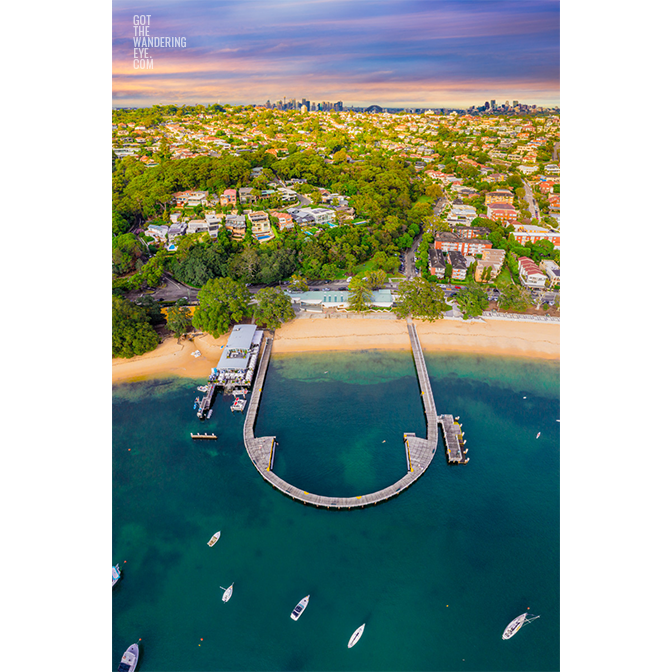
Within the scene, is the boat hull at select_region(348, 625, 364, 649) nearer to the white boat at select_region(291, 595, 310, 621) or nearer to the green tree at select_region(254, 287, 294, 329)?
the white boat at select_region(291, 595, 310, 621)

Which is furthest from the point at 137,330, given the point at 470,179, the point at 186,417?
Result: the point at 470,179

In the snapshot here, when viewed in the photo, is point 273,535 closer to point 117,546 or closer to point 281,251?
point 117,546

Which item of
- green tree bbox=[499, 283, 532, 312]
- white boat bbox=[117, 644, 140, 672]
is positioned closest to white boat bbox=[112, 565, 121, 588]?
white boat bbox=[117, 644, 140, 672]

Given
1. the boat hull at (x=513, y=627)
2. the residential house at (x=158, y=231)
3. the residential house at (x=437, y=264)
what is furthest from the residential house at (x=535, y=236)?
the residential house at (x=158, y=231)

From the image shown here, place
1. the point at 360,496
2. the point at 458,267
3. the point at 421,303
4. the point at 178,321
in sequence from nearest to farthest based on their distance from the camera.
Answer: the point at 360,496 → the point at 178,321 → the point at 421,303 → the point at 458,267

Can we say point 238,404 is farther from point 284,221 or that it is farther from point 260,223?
point 284,221

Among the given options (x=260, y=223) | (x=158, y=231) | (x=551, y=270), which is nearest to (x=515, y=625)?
(x=551, y=270)
